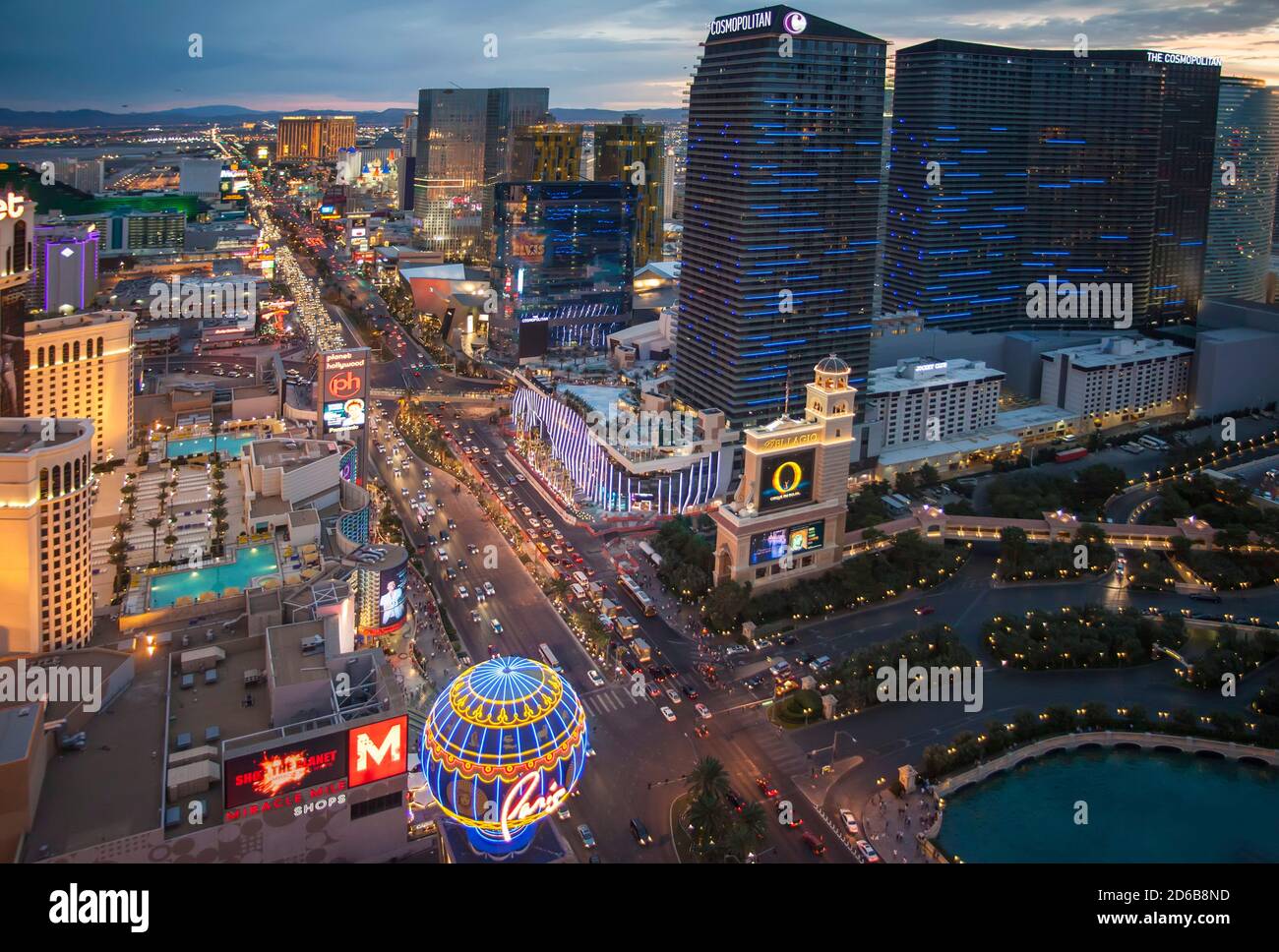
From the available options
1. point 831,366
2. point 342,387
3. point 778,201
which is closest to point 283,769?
point 831,366

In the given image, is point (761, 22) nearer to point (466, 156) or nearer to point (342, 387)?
point (342, 387)

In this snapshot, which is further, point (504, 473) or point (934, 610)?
point (504, 473)

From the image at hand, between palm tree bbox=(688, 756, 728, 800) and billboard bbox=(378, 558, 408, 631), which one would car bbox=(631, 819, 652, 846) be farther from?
billboard bbox=(378, 558, 408, 631)

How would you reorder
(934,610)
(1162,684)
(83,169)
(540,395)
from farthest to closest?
1. (83,169)
2. (540,395)
3. (934,610)
4. (1162,684)

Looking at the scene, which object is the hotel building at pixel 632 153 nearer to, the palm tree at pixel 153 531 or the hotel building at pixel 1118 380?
the hotel building at pixel 1118 380

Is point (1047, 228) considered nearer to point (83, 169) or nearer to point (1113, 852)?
point (1113, 852)

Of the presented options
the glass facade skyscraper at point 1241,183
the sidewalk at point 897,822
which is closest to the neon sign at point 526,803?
the sidewalk at point 897,822
